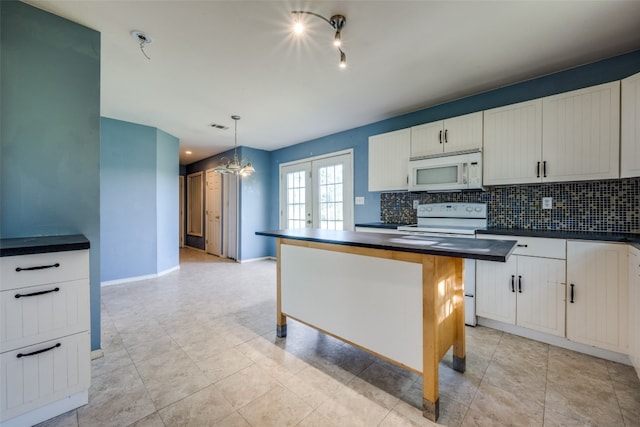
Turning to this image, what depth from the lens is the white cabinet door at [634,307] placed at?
169 cm

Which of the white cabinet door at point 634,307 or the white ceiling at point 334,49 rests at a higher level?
the white ceiling at point 334,49

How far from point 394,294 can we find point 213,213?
5.98 metres

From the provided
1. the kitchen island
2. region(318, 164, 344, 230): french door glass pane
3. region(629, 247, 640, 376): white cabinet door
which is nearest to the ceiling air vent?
region(318, 164, 344, 230): french door glass pane

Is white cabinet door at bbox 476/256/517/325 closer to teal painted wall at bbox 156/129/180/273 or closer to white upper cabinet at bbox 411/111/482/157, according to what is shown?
white upper cabinet at bbox 411/111/482/157

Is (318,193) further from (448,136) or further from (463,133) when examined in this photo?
(463,133)

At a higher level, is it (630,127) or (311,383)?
(630,127)

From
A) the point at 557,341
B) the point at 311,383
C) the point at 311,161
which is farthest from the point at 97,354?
the point at 311,161

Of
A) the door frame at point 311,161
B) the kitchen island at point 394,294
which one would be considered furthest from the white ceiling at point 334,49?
the kitchen island at point 394,294

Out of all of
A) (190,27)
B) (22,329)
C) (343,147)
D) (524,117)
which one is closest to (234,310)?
(22,329)

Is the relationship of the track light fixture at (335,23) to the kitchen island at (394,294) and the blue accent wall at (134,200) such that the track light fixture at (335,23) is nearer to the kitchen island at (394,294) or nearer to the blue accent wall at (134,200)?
the kitchen island at (394,294)

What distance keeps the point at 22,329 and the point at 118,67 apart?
231 centimetres

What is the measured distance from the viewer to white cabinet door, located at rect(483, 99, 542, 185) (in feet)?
7.95

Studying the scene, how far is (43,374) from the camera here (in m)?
1.39

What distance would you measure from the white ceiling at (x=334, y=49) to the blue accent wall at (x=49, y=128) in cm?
19
